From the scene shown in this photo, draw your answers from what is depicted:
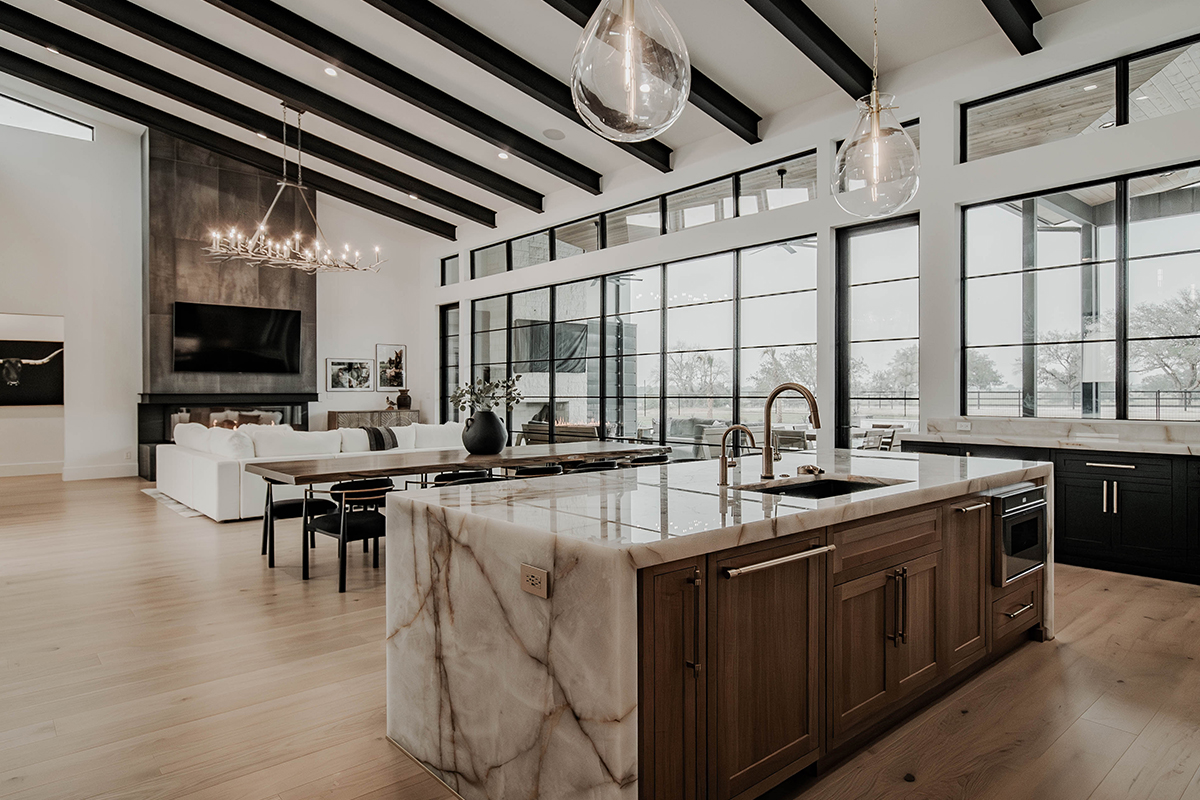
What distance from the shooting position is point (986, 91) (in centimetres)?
548

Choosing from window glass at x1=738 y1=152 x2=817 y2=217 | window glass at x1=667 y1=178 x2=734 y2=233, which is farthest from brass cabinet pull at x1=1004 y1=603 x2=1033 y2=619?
window glass at x1=667 y1=178 x2=734 y2=233

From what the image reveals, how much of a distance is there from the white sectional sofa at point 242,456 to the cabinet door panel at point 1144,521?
5.73 meters

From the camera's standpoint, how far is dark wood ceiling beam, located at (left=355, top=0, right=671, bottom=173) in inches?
225

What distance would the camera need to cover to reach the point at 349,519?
15.2ft

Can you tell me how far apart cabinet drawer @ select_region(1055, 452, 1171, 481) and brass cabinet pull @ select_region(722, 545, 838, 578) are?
3.46 meters

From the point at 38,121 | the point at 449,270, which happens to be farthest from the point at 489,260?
the point at 38,121

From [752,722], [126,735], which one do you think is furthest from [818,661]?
[126,735]

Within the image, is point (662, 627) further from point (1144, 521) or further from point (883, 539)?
point (1144, 521)

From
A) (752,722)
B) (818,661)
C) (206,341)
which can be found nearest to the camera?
(752,722)

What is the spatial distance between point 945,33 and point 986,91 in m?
0.56

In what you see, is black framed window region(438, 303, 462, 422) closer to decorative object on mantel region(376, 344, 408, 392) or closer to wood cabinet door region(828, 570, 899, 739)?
decorative object on mantel region(376, 344, 408, 392)

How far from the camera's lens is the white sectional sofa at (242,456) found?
6.39 m

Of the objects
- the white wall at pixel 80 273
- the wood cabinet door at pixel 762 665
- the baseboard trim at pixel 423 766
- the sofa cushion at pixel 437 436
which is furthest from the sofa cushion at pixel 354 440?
the wood cabinet door at pixel 762 665

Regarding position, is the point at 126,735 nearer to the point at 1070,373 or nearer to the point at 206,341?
the point at 1070,373
